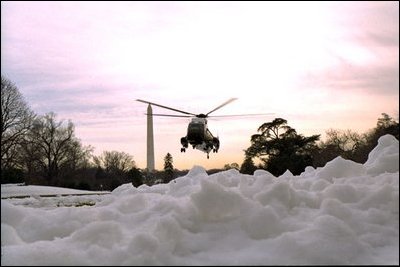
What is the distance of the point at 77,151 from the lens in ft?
224

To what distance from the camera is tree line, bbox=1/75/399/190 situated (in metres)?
42.6

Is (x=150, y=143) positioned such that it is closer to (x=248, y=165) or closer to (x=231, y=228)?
(x=248, y=165)

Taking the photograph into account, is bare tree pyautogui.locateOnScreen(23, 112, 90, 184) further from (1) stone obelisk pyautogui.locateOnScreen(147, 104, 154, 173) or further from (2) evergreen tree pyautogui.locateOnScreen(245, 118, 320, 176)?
(2) evergreen tree pyautogui.locateOnScreen(245, 118, 320, 176)

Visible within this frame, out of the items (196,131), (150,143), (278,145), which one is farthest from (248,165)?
(196,131)

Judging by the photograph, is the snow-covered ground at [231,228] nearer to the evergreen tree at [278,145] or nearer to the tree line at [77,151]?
the tree line at [77,151]

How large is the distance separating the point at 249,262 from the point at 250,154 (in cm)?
4999

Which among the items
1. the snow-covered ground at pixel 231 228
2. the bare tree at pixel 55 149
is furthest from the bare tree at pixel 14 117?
the snow-covered ground at pixel 231 228

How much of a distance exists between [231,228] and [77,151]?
6685cm

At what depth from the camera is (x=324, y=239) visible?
3492 mm

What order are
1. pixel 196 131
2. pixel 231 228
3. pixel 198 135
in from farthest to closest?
pixel 198 135 → pixel 196 131 → pixel 231 228

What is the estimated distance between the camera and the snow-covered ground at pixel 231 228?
135 inches

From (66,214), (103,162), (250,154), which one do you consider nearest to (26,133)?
(250,154)

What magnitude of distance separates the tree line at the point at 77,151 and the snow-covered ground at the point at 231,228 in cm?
2779

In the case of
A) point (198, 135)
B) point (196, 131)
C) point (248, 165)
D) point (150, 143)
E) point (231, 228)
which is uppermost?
point (150, 143)
